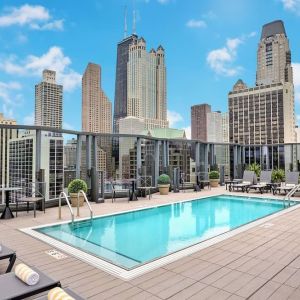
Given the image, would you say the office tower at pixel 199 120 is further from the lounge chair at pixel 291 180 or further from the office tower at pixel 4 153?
the office tower at pixel 4 153

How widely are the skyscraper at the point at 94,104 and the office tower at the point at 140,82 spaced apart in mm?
9536

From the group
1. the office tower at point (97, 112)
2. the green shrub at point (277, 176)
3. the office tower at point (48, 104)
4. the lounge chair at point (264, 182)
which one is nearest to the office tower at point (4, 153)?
the office tower at point (97, 112)

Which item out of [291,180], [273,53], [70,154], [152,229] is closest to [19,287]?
[152,229]

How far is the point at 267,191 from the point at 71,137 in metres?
7.37

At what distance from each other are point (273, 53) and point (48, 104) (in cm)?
9234

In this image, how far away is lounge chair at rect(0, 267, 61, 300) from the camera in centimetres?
217

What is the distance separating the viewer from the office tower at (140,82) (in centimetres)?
8300

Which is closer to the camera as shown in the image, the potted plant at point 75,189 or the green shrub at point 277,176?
the potted plant at point 75,189

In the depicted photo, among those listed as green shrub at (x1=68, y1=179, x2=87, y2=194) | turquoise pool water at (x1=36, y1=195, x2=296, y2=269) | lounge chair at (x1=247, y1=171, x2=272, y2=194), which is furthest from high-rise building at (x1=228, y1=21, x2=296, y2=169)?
green shrub at (x1=68, y1=179, x2=87, y2=194)

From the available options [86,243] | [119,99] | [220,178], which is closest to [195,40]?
[220,178]

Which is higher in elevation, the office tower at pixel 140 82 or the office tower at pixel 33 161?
the office tower at pixel 140 82

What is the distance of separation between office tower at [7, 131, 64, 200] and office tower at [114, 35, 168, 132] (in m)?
68.4

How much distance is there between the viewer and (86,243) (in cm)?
460

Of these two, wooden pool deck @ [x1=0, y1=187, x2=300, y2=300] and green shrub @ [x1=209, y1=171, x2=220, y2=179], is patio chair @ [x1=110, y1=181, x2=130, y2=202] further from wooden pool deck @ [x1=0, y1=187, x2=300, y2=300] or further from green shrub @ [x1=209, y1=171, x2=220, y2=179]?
green shrub @ [x1=209, y1=171, x2=220, y2=179]
